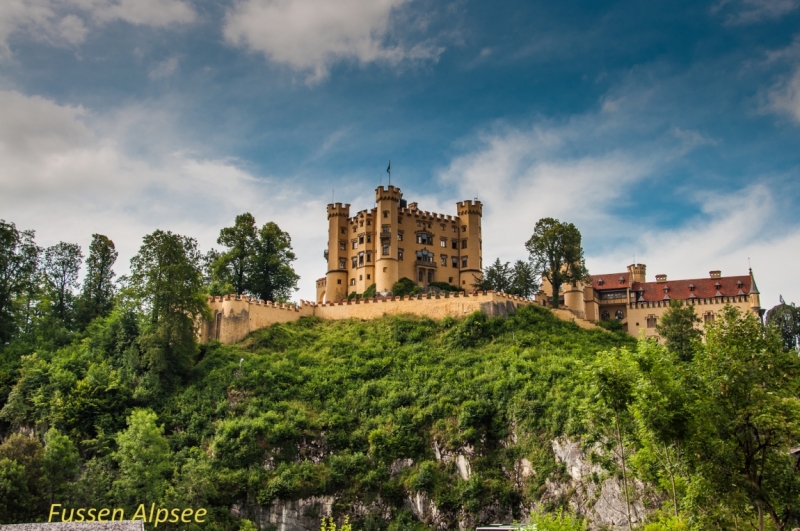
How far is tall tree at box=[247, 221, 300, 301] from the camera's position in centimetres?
7469

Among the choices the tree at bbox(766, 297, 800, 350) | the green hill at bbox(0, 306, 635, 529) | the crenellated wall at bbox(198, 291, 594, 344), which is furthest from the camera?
the tree at bbox(766, 297, 800, 350)

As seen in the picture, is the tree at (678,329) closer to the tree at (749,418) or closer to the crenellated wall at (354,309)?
the crenellated wall at (354,309)

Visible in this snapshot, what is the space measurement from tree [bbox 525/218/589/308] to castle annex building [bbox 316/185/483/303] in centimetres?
1078

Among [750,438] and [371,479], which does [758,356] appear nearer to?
[750,438]

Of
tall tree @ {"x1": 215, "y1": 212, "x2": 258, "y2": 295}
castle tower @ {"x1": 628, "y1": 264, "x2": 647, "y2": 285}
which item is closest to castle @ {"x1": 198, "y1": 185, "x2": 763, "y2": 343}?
castle tower @ {"x1": 628, "y1": 264, "x2": 647, "y2": 285}

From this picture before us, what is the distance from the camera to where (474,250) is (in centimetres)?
8262

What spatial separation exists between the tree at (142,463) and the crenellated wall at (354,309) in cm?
1936

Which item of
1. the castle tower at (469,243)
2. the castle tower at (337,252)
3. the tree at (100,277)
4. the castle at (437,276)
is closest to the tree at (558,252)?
the castle at (437,276)

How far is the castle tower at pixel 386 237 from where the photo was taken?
77812 mm

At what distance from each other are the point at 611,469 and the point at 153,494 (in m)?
24.0

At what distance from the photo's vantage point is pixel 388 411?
52.8 m

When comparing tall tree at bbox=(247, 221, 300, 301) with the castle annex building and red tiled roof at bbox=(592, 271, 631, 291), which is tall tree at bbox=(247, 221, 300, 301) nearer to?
the castle annex building

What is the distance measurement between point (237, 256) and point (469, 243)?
24564 millimetres

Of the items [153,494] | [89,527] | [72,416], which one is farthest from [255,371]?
[89,527]
